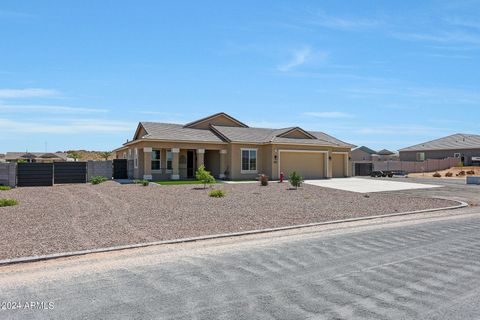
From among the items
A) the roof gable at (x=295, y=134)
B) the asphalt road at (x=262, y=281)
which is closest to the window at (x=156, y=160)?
the roof gable at (x=295, y=134)

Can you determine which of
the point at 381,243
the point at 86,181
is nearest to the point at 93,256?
the point at 381,243

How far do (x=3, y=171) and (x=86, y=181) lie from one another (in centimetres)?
587

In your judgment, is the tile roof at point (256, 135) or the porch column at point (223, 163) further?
the tile roof at point (256, 135)

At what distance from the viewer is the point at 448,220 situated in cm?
1281

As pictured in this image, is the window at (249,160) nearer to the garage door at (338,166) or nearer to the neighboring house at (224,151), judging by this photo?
the neighboring house at (224,151)

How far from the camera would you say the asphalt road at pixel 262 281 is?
15.7 ft

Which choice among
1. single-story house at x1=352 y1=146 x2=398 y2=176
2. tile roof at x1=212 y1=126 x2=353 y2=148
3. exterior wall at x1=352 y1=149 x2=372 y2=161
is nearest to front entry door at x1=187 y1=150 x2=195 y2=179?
tile roof at x1=212 y1=126 x2=353 y2=148

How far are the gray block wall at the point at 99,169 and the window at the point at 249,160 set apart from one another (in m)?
Result: 11.4

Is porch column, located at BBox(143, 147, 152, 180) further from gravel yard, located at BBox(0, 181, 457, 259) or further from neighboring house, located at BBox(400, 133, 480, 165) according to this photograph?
neighboring house, located at BBox(400, 133, 480, 165)

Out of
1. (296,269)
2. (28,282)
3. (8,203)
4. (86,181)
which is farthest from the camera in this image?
(86,181)

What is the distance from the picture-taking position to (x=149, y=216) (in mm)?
12594

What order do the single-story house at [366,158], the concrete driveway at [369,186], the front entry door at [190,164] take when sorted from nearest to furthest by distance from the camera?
the concrete driveway at [369,186] < the front entry door at [190,164] < the single-story house at [366,158]

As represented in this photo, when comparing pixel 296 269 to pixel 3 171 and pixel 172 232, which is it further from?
pixel 3 171

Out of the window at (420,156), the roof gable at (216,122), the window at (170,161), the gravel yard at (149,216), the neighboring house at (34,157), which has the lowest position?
the gravel yard at (149,216)
